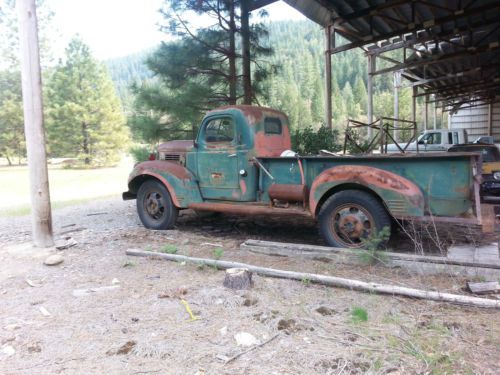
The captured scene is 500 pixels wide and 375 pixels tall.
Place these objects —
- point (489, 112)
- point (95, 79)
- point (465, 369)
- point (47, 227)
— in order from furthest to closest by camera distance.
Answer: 1. point (95, 79)
2. point (489, 112)
3. point (47, 227)
4. point (465, 369)

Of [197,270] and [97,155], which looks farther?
[97,155]

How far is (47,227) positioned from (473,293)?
5357 millimetres

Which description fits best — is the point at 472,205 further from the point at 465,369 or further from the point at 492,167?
the point at 492,167

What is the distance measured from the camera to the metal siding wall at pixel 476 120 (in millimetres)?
26594

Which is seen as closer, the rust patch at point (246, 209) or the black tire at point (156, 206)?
the rust patch at point (246, 209)

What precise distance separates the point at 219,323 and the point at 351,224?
2420 millimetres

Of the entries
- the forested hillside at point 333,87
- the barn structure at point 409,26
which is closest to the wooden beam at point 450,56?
the barn structure at point 409,26

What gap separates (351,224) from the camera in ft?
16.5

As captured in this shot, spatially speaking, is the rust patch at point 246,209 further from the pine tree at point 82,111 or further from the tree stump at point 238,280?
the pine tree at point 82,111

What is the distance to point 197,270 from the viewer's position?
4543mm

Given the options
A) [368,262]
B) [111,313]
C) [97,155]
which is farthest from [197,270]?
[97,155]

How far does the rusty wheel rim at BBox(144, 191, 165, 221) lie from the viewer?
688cm

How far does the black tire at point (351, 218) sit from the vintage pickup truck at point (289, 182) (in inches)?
0.5

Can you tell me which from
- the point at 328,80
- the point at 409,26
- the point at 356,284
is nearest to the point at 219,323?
the point at 356,284
